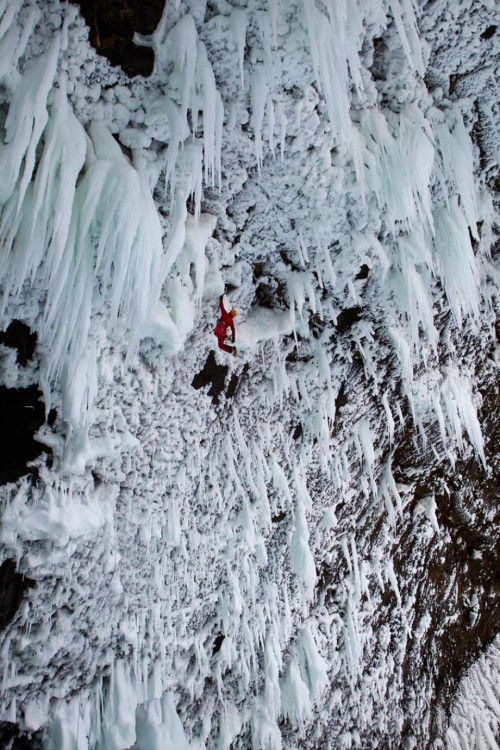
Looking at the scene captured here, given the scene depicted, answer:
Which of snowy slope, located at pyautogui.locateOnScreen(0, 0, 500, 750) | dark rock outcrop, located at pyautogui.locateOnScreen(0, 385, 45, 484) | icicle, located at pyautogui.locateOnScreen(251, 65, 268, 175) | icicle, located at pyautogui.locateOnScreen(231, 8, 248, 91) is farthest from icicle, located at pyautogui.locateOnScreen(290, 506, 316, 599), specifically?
icicle, located at pyautogui.locateOnScreen(231, 8, 248, 91)

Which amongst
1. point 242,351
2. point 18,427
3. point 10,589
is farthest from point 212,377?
point 10,589

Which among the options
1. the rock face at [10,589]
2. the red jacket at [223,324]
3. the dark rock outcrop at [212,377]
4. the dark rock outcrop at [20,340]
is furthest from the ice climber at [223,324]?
the rock face at [10,589]

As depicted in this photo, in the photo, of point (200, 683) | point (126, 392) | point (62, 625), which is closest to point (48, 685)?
point (62, 625)

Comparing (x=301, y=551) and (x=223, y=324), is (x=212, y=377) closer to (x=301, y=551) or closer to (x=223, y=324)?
(x=223, y=324)

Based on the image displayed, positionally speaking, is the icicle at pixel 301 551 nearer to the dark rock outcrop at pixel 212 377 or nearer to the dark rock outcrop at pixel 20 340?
the dark rock outcrop at pixel 212 377

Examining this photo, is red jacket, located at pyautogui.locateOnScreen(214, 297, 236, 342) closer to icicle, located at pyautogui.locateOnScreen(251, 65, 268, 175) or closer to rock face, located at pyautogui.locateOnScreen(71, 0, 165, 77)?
icicle, located at pyautogui.locateOnScreen(251, 65, 268, 175)

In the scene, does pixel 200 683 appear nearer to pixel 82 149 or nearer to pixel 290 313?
pixel 290 313
